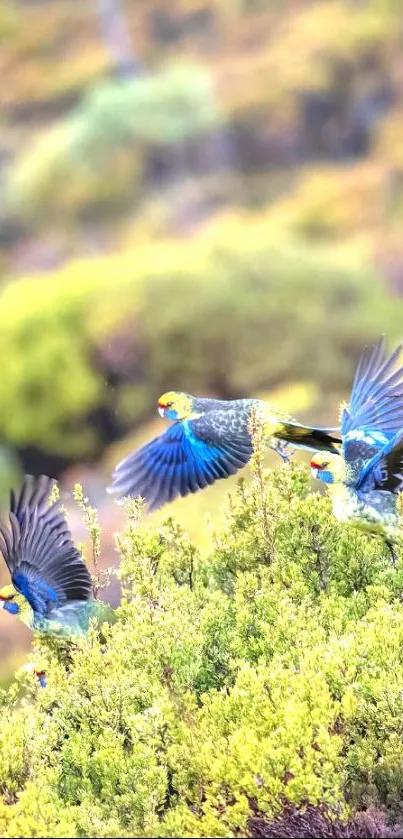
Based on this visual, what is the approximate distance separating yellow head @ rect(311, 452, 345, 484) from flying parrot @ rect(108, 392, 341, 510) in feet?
2.08

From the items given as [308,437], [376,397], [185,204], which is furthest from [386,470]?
[185,204]

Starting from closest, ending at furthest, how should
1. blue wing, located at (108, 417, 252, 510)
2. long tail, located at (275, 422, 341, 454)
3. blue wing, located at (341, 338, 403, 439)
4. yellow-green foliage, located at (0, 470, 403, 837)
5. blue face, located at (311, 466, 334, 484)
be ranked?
1. yellow-green foliage, located at (0, 470, 403, 837)
2. blue face, located at (311, 466, 334, 484)
3. blue wing, located at (341, 338, 403, 439)
4. long tail, located at (275, 422, 341, 454)
5. blue wing, located at (108, 417, 252, 510)

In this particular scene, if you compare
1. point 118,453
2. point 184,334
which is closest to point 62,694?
point 118,453

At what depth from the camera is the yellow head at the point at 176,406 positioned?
4.83 meters

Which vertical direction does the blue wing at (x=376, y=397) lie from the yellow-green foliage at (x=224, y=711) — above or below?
above

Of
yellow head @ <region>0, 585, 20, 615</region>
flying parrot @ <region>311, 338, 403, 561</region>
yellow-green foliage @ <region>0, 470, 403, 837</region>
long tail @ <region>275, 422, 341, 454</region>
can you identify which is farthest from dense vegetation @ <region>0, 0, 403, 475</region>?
yellow-green foliage @ <region>0, 470, 403, 837</region>

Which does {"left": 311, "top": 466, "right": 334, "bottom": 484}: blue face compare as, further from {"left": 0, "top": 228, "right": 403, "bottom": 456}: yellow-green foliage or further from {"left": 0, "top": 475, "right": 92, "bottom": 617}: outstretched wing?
{"left": 0, "top": 228, "right": 403, "bottom": 456}: yellow-green foliage

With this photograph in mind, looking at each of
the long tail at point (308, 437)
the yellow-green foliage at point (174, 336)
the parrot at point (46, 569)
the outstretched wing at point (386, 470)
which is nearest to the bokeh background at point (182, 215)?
the yellow-green foliage at point (174, 336)

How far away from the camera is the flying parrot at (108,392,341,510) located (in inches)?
177

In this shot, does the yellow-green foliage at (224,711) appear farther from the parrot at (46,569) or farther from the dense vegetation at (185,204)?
the dense vegetation at (185,204)

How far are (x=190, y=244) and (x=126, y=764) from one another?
15388 millimetres

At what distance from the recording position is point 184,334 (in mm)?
13836

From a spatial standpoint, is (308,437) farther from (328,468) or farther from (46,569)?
(46,569)

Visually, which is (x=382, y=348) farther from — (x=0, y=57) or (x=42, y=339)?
(x=0, y=57)
